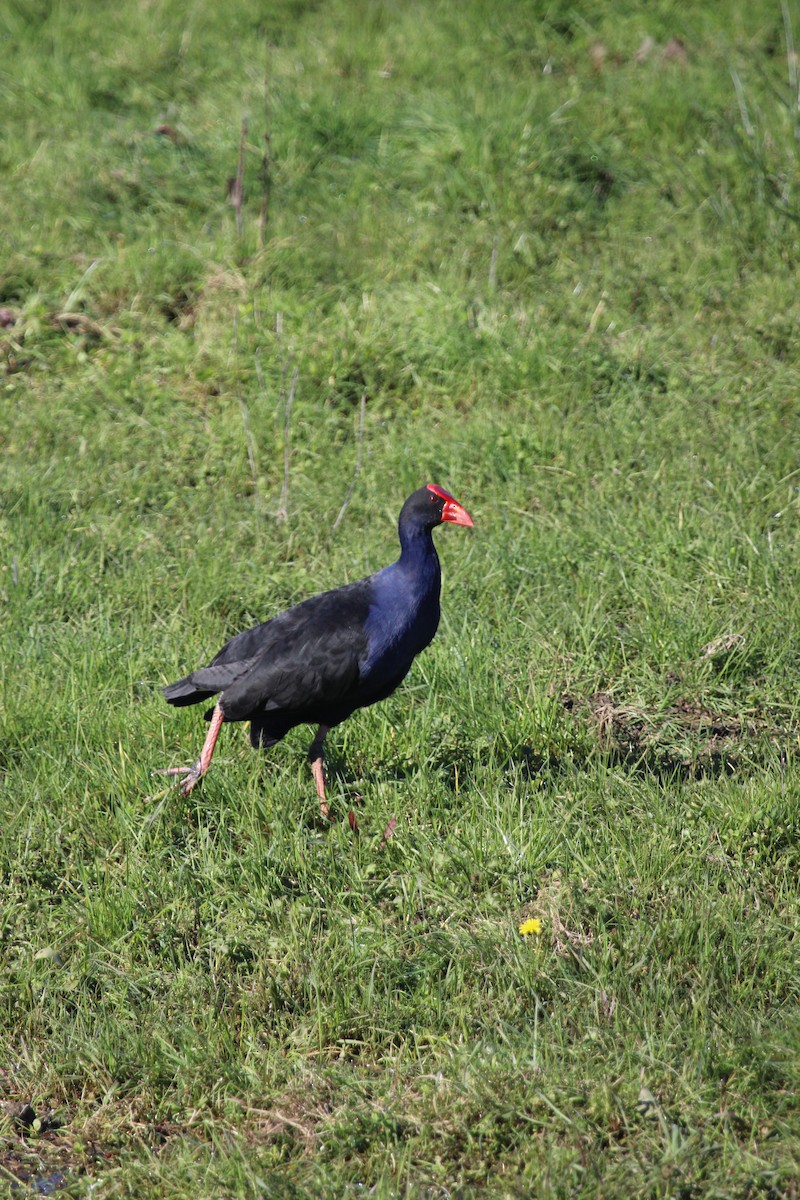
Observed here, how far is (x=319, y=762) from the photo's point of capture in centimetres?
404

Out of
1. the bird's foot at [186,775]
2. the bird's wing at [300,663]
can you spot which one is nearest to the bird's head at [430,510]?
the bird's wing at [300,663]

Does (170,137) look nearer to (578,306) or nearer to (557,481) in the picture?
(578,306)

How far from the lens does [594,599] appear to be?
15.4ft

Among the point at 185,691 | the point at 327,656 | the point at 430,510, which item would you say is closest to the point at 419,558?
the point at 430,510

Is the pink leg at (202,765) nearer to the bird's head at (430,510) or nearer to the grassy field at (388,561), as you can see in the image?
the grassy field at (388,561)

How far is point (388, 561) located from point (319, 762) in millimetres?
1265

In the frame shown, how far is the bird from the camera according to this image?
388 cm

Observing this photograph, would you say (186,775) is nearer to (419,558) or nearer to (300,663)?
(300,663)

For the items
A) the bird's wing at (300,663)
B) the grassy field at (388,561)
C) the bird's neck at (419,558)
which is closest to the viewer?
the grassy field at (388,561)

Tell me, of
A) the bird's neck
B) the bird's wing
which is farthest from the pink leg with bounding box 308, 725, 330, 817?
the bird's neck

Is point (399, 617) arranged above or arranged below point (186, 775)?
above

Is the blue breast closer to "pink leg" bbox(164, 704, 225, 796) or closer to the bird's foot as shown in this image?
"pink leg" bbox(164, 704, 225, 796)

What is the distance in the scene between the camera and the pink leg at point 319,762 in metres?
3.93

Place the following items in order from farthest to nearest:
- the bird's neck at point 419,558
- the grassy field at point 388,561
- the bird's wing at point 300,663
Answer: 1. the bird's neck at point 419,558
2. the bird's wing at point 300,663
3. the grassy field at point 388,561
